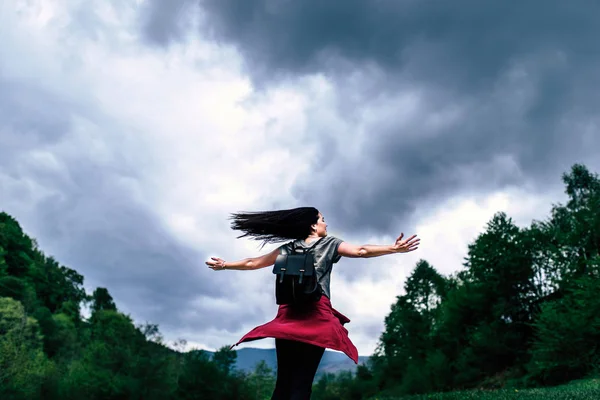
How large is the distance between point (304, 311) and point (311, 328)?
224 millimetres

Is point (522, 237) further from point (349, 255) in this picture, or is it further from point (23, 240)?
point (23, 240)

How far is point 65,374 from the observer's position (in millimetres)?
70812

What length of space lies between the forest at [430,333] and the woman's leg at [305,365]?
28.8 m

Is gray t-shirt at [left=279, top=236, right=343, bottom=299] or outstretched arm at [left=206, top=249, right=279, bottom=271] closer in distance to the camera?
gray t-shirt at [left=279, top=236, right=343, bottom=299]

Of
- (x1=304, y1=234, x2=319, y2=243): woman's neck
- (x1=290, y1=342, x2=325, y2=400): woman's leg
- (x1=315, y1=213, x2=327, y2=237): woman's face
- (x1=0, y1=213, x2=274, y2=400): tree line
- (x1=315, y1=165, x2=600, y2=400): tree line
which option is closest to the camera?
(x1=290, y1=342, x2=325, y2=400): woman's leg

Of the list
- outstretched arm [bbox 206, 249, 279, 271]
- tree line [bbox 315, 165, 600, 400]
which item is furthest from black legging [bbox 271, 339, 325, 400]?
tree line [bbox 315, 165, 600, 400]

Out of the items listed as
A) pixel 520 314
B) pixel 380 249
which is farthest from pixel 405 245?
pixel 520 314

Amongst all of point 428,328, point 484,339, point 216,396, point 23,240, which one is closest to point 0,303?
point 23,240

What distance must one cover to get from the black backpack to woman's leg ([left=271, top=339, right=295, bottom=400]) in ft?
1.44

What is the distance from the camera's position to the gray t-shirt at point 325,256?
609 cm

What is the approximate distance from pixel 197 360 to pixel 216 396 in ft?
14.1

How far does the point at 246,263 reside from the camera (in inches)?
272

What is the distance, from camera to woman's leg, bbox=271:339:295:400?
5621 mm

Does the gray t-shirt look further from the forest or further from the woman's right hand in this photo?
the forest
